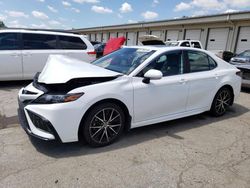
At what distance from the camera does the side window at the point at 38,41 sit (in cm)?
691

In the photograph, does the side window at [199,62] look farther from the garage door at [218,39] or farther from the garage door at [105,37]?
the garage door at [105,37]

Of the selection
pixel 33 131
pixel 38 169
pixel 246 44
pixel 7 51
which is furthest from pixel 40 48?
pixel 246 44

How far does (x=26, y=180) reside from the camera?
2.56 metres

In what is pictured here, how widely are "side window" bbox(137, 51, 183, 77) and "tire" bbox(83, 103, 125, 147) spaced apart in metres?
0.85

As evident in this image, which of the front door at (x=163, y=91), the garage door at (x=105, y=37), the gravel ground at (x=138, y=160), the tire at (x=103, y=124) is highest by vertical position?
the garage door at (x=105, y=37)

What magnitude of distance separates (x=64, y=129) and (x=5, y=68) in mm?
4756

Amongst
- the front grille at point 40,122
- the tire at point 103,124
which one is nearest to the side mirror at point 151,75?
the tire at point 103,124

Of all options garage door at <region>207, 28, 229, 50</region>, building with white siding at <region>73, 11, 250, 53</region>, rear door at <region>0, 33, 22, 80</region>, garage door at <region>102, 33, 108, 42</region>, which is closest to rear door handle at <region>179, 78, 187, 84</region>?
rear door at <region>0, 33, 22, 80</region>

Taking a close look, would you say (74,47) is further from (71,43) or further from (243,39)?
(243,39)

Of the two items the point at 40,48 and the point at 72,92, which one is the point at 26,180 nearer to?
the point at 72,92

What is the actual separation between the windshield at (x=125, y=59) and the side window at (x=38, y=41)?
351cm

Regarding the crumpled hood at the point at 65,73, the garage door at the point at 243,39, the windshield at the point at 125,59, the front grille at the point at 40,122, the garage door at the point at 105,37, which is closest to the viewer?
the front grille at the point at 40,122

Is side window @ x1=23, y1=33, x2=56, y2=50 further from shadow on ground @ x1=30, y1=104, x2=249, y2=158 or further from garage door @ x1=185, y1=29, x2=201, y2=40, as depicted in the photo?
garage door @ x1=185, y1=29, x2=201, y2=40

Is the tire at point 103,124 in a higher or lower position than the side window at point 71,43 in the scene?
lower
